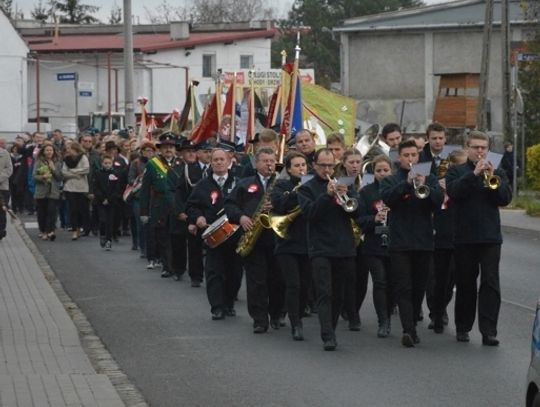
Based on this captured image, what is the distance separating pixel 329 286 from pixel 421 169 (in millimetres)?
1274

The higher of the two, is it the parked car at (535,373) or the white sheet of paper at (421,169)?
the white sheet of paper at (421,169)

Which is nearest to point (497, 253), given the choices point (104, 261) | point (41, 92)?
point (104, 261)

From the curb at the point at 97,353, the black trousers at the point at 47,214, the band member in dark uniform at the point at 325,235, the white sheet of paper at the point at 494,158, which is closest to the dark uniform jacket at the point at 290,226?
the band member in dark uniform at the point at 325,235

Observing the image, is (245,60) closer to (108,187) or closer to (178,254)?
(108,187)

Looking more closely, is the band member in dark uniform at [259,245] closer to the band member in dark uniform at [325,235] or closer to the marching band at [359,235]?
the marching band at [359,235]

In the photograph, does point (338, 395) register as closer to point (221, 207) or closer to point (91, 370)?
point (91, 370)

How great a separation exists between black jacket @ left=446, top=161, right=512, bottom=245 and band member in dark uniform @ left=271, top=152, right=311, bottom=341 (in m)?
1.39

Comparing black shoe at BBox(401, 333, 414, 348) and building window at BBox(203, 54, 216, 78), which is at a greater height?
building window at BBox(203, 54, 216, 78)

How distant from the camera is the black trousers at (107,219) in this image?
24.6 metres

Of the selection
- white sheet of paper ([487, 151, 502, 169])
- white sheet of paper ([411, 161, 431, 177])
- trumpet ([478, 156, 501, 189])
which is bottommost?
trumpet ([478, 156, 501, 189])

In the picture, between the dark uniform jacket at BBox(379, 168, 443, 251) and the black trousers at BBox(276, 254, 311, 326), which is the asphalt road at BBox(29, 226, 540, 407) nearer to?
the black trousers at BBox(276, 254, 311, 326)

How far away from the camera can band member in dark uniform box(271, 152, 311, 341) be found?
43.5 ft

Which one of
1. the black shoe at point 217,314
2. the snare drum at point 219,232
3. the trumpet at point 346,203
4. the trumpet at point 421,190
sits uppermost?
the trumpet at point 421,190

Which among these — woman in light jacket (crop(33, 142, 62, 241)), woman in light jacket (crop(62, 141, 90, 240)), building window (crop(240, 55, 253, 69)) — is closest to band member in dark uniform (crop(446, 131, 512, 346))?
woman in light jacket (crop(62, 141, 90, 240))
